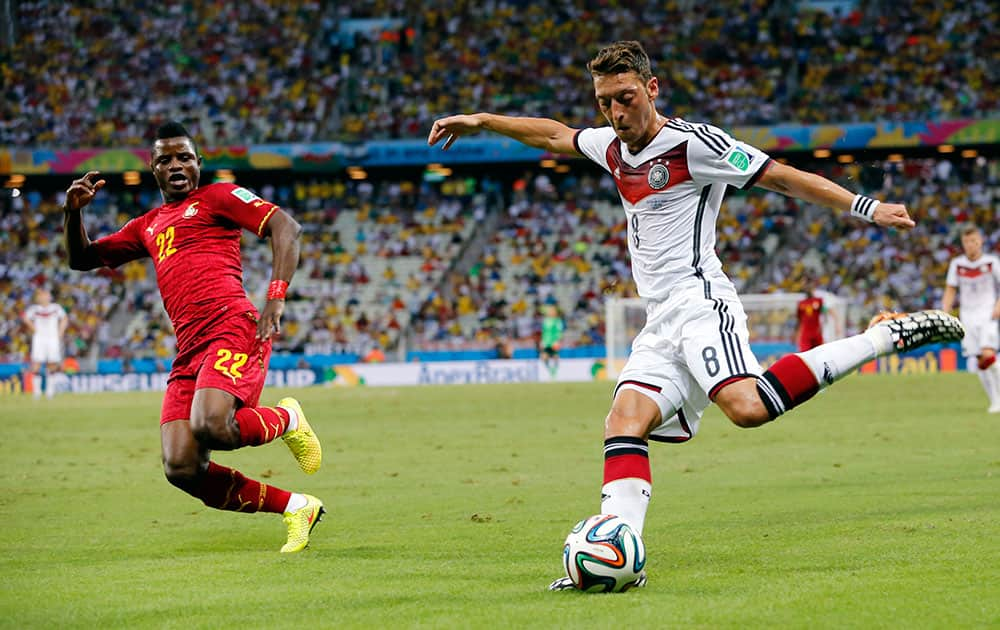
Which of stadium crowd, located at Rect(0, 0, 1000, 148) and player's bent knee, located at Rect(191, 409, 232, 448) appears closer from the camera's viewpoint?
player's bent knee, located at Rect(191, 409, 232, 448)

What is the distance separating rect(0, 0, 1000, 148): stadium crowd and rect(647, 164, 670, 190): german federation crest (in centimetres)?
3476

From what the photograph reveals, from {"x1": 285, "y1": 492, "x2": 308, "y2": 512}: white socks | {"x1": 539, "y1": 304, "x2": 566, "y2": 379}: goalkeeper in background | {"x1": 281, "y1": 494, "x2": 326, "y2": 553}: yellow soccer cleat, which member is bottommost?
{"x1": 539, "y1": 304, "x2": 566, "y2": 379}: goalkeeper in background

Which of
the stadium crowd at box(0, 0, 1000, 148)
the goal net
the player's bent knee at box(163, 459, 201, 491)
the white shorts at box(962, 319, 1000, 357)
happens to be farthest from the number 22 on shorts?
the stadium crowd at box(0, 0, 1000, 148)

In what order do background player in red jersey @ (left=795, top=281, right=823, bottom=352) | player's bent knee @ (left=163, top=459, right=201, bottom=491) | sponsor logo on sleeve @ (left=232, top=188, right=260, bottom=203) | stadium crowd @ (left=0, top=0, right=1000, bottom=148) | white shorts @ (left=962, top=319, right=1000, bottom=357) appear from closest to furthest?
player's bent knee @ (left=163, top=459, right=201, bottom=491) < sponsor logo on sleeve @ (left=232, top=188, right=260, bottom=203) < white shorts @ (left=962, top=319, right=1000, bottom=357) < background player in red jersey @ (left=795, top=281, right=823, bottom=352) < stadium crowd @ (left=0, top=0, right=1000, bottom=148)

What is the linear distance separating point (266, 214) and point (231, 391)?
104cm

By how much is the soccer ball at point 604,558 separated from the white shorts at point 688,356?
0.88 metres

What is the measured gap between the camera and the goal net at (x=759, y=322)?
31891 mm

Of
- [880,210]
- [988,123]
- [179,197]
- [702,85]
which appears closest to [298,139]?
[702,85]

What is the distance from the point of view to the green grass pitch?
5004 mm

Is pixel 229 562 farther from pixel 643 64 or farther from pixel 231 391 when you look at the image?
pixel 643 64

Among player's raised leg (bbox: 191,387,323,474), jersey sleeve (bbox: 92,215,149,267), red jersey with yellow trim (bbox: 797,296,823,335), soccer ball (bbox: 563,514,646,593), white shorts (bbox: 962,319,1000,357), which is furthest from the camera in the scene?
red jersey with yellow trim (bbox: 797,296,823,335)

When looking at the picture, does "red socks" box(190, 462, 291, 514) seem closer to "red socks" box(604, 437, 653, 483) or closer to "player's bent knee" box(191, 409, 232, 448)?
"player's bent knee" box(191, 409, 232, 448)

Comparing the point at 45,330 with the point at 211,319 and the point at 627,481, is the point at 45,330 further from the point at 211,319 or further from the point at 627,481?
the point at 627,481

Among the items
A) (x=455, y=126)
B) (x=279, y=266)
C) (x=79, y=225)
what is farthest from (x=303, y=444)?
(x=455, y=126)
